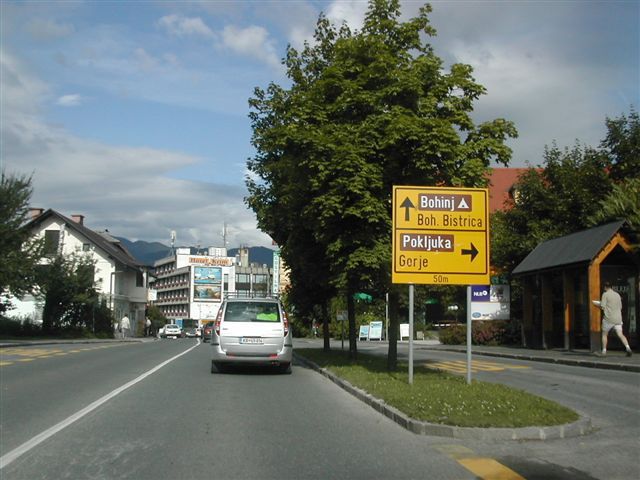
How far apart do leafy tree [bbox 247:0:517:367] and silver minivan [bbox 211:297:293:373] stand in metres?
2.04

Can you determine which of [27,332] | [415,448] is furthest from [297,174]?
[27,332]

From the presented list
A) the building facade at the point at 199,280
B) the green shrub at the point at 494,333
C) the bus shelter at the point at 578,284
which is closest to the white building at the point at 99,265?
the green shrub at the point at 494,333

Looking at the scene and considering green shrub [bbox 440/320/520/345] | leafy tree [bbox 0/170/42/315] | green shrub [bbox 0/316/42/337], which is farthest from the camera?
green shrub [bbox 0/316/42/337]

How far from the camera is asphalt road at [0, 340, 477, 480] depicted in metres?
6.64

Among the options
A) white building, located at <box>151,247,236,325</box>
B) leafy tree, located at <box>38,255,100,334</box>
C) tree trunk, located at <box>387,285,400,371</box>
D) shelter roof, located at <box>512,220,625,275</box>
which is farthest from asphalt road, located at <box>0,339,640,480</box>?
white building, located at <box>151,247,236,325</box>

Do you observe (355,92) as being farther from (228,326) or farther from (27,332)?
(27,332)

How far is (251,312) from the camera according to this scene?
16.4 metres

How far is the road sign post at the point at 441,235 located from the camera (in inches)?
494

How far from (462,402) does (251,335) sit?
7341 millimetres

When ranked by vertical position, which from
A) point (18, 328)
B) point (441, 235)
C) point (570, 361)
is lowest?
point (18, 328)

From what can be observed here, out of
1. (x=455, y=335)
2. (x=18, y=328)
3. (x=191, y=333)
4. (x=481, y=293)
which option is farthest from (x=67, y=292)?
(x=191, y=333)

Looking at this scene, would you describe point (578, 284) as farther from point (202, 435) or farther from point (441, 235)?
point (202, 435)

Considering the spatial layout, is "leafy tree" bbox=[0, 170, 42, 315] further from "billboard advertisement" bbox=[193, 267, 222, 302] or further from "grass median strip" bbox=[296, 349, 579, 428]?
"billboard advertisement" bbox=[193, 267, 222, 302]

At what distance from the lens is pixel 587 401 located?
36.3 feet
